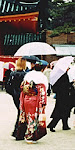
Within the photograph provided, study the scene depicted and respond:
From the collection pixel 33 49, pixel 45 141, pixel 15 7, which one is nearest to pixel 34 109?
pixel 45 141

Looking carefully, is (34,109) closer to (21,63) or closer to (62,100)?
(21,63)

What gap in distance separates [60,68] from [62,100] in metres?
0.94

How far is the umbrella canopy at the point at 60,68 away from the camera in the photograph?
6.93 m

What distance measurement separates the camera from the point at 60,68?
6957mm

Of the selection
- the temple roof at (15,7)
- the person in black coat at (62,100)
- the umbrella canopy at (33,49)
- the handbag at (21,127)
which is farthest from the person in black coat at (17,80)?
the temple roof at (15,7)

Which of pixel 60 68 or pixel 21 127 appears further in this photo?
pixel 60 68

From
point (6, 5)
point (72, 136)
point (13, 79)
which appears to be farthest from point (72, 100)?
point (6, 5)

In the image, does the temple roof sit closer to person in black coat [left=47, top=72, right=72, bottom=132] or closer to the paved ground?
the paved ground

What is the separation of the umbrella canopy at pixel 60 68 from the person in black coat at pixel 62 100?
41cm

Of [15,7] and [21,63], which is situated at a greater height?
[21,63]

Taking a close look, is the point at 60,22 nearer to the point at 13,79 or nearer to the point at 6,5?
the point at 6,5

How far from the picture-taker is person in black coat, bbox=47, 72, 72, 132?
24.6 feet

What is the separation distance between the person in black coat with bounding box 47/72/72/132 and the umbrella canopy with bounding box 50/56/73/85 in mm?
414

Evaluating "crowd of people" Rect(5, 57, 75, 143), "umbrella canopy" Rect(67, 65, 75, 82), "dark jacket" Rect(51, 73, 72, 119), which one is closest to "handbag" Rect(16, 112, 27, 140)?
"crowd of people" Rect(5, 57, 75, 143)
